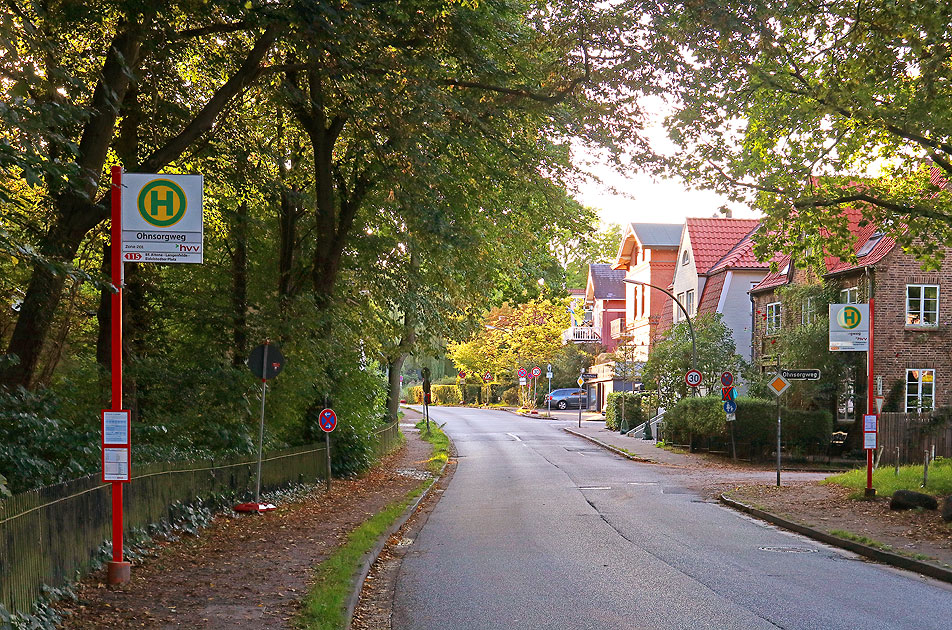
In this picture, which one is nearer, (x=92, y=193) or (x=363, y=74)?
(x=92, y=193)

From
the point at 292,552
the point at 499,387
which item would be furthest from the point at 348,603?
the point at 499,387

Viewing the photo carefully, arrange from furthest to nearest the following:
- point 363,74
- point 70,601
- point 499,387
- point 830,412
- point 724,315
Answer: point 499,387, point 724,315, point 830,412, point 363,74, point 70,601

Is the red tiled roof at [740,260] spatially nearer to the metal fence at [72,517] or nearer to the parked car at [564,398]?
the parked car at [564,398]

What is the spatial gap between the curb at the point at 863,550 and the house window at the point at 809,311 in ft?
61.8

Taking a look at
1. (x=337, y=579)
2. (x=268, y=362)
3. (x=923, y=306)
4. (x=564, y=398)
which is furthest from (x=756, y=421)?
(x=564, y=398)

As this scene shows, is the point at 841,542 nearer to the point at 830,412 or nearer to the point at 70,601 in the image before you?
the point at 70,601

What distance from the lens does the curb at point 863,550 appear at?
11227mm

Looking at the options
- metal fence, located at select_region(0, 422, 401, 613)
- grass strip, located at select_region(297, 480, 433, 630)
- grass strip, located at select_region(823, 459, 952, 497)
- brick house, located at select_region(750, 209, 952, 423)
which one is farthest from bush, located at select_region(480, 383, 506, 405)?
metal fence, located at select_region(0, 422, 401, 613)

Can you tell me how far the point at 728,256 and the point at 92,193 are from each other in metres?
39.1

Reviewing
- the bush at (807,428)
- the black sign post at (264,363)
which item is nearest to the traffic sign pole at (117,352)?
the black sign post at (264,363)

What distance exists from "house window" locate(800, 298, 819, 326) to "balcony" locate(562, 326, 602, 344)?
44.4 metres

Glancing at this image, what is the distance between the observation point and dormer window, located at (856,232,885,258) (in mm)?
34219

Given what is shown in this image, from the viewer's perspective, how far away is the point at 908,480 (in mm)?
19047

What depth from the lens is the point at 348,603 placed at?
846 cm
